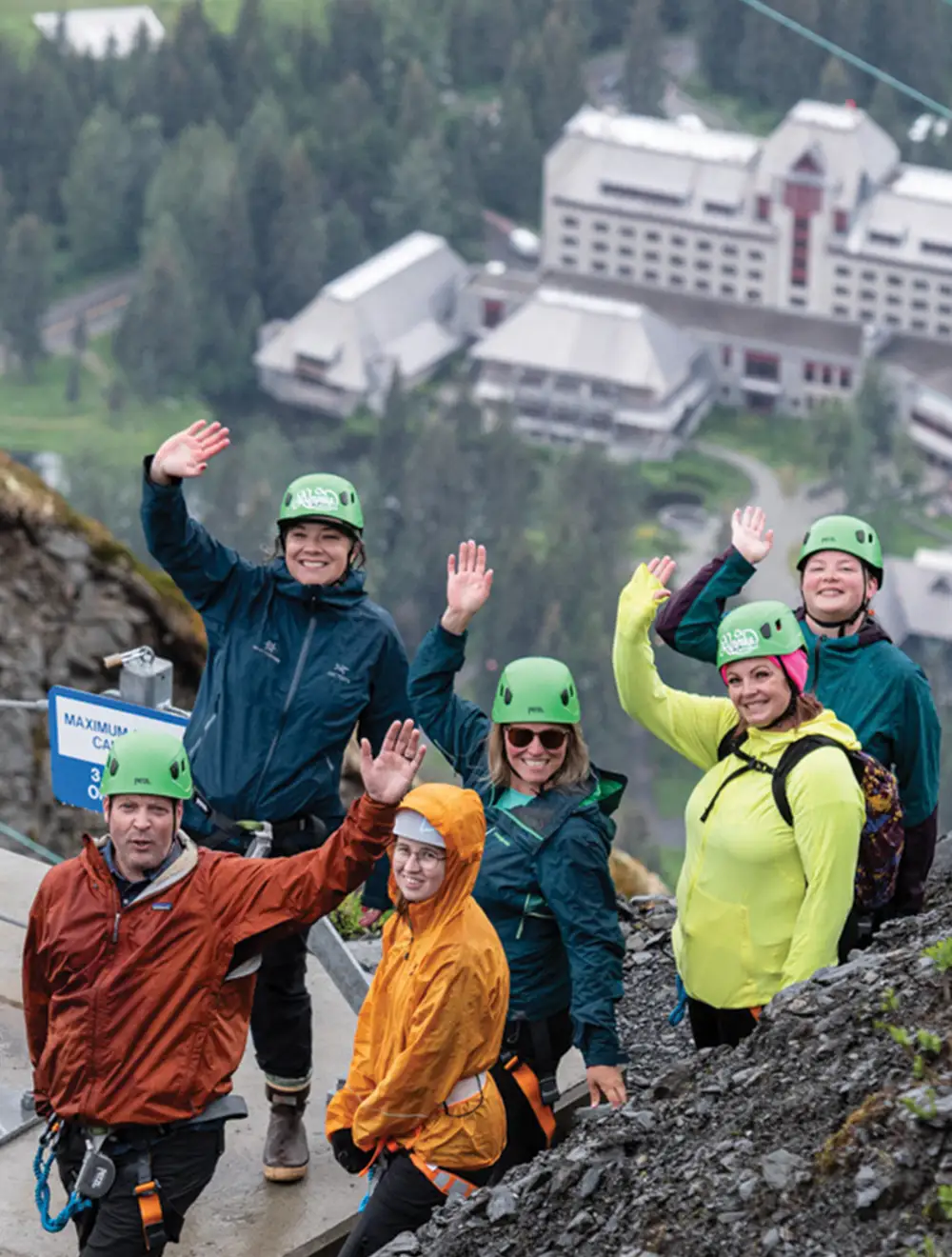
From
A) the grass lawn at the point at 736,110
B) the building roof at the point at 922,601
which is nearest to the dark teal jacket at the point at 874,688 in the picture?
the building roof at the point at 922,601

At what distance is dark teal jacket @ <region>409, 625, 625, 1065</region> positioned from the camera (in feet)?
16.8

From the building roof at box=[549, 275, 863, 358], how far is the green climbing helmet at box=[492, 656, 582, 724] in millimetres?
113529

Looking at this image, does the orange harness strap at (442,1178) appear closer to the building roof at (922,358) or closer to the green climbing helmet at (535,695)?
the green climbing helmet at (535,695)

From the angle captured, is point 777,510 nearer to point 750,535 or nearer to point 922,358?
point 922,358

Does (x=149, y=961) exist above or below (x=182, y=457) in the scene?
below

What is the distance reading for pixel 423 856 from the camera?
15.7 feet

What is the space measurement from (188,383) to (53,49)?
28968 mm

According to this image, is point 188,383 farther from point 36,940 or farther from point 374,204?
point 36,940

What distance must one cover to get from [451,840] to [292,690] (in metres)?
1.11

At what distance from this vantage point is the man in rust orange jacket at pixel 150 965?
4.80m

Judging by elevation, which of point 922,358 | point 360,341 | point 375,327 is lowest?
point 922,358

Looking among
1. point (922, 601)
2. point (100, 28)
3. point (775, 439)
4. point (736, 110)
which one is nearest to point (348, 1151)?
point (922, 601)

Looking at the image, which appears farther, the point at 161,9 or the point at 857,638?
the point at 161,9

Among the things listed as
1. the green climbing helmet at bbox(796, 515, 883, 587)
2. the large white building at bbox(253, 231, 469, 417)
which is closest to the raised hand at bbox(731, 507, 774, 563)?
the green climbing helmet at bbox(796, 515, 883, 587)
